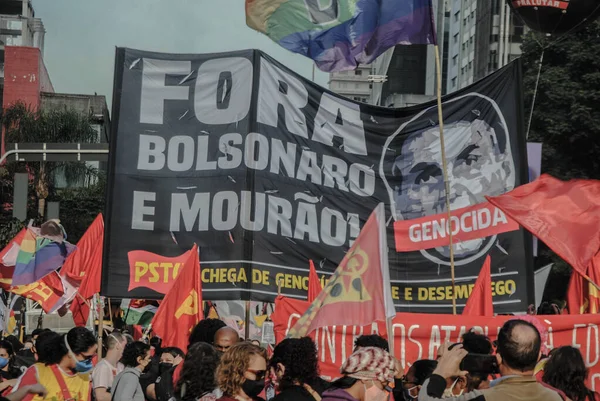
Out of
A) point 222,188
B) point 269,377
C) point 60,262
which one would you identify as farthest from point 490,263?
point 60,262

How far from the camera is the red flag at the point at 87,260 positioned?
51.9 ft

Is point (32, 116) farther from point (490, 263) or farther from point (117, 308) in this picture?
point (490, 263)

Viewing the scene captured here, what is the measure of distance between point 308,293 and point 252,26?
3.14 m

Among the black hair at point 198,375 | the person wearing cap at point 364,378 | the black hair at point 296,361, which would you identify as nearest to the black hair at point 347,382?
the person wearing cap at point 364,378

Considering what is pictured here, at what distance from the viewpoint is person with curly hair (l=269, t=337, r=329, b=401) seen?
6.30 metres

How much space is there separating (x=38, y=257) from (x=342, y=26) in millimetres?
7183

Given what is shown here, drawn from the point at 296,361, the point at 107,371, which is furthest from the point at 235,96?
the point at 296,361

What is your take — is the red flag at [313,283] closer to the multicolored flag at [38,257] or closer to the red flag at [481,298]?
the red flag at [481,298]

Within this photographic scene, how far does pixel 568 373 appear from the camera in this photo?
6223 mm

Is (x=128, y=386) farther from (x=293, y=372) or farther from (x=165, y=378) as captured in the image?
(x=293, y=372)

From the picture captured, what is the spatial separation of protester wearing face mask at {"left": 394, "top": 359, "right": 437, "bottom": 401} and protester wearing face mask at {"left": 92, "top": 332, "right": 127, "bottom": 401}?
88.9 inches

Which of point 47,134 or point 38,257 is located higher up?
point 47,134

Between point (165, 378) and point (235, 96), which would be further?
point (235, 96)

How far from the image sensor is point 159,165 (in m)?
12.1
